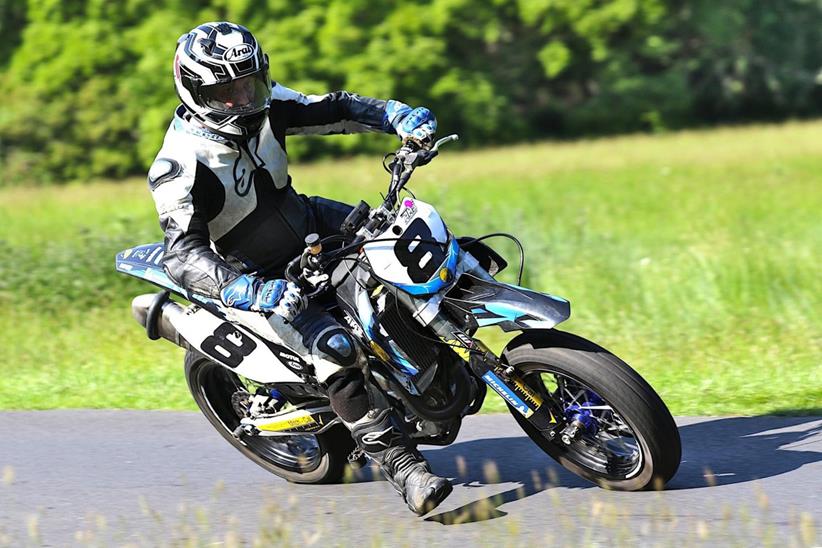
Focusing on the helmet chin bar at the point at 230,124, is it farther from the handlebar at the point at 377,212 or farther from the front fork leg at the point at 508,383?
the front fork leg at the point at 508,383

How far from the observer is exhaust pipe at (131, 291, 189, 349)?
5562mm

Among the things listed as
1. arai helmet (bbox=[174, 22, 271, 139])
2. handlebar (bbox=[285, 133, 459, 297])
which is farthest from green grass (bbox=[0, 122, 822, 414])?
arai helmet (bbox=[174, 22, 271, 139])

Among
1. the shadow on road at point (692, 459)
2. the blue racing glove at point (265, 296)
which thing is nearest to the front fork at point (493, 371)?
the shadow on road at point (692, 459)

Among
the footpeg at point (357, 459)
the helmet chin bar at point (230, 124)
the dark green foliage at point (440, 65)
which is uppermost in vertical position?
the helmet chin bar at point (230, 124)

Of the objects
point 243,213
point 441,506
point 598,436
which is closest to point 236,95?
point 243,213

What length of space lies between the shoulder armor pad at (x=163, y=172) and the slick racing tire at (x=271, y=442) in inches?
36.8

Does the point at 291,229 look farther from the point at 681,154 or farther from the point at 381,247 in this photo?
the point at 681,154

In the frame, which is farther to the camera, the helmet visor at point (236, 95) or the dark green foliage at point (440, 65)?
the dark green foliage at point (440, 65)

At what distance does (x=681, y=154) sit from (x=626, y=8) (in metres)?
6.76

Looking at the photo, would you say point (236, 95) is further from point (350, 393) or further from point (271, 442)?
point (271, 442)

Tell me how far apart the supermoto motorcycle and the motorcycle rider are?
0.13 m

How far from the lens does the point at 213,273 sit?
15.9 feet

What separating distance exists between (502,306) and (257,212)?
3.96 ft

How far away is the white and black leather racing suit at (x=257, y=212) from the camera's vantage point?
4.96 meters
